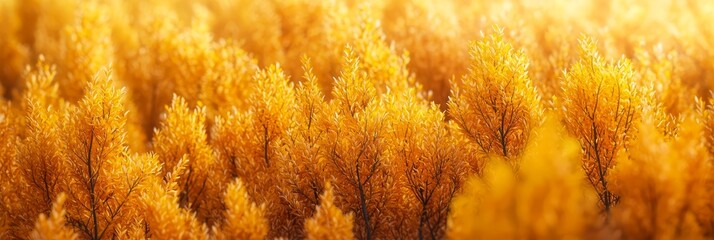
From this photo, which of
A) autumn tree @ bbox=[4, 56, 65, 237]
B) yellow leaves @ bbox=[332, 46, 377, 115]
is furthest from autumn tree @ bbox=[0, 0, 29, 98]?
yellow leaves @ bbox=[332, 46, 377, 115]

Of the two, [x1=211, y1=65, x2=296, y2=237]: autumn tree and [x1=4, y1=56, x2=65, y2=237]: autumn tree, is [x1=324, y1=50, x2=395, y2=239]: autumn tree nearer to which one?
[x1=211, y1=65, x2=296, y2=237]: autumn tree

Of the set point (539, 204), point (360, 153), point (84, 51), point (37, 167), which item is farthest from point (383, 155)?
point (84, 51)

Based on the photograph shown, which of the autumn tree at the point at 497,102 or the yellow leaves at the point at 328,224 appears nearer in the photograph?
the yellow leaves at the point at 328,224

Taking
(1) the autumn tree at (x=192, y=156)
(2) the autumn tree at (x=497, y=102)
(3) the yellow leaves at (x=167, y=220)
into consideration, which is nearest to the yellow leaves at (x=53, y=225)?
(3) the yellow leaves at (x=167, y=220)

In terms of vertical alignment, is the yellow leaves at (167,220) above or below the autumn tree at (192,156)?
below

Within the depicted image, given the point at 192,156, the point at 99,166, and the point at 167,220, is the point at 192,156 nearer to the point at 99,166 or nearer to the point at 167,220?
the point at 99,166

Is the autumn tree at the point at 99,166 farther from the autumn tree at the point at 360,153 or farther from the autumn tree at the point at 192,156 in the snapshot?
the autumn tree at the point at 360,153
